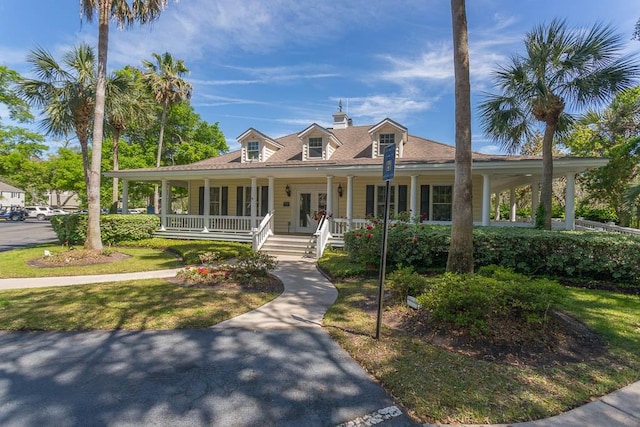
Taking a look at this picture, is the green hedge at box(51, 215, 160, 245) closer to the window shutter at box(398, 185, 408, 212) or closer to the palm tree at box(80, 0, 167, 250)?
the palm tree at box(80, 0, 167, 250)

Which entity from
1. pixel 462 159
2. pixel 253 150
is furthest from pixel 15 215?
pixel 462 159

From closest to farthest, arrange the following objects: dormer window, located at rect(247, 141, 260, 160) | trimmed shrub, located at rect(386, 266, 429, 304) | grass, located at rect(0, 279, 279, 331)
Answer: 1. grass, located at rect(0, 279, 279, 331)
2. trimmed shrub, located at rect(386, 266, 429, 304)
3. dormer window, located at rect(247, 141, 260, 160)

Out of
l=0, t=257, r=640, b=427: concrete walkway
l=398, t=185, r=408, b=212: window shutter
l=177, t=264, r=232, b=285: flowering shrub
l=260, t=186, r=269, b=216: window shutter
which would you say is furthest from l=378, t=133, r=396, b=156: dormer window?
l=0, t=257, r=640, b=427: concrete walkway

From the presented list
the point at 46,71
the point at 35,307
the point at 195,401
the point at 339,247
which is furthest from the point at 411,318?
the point at 46,71

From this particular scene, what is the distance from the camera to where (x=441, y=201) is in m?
13.5

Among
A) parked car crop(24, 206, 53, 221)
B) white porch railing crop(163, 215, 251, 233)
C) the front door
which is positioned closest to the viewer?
white porch railing crop(163, 215, 251, 233)

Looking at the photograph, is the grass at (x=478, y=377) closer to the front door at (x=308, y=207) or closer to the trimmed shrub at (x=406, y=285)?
the trimmed shrub at (x=406, y=285)

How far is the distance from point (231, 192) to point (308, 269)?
8728 millimetres

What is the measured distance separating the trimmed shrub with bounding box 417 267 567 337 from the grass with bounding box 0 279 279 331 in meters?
3.17

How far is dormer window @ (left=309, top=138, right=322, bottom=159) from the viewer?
15383 mm

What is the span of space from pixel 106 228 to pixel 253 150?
7296 mm

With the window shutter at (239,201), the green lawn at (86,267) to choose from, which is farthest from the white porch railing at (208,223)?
the green lawn at (86,267)

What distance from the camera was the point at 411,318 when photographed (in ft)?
15.4

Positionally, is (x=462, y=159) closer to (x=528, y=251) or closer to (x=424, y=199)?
(x=528, y=251)
